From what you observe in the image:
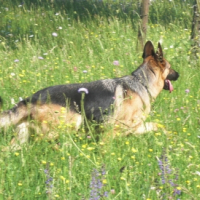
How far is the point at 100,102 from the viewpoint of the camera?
15.1 feet

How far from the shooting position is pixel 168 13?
35.8 feet

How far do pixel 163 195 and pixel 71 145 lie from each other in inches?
37.8

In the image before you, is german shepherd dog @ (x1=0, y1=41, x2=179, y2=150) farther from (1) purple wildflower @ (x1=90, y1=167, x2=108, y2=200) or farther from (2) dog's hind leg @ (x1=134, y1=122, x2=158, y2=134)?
(1) purple wildflower @ (x1=90, y1=167, x2=108, y2=200)

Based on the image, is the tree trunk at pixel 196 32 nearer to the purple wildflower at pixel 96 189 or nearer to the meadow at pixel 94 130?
the meadow at pixel 94 130

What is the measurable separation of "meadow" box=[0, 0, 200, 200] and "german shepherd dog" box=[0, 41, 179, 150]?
154 millimetres

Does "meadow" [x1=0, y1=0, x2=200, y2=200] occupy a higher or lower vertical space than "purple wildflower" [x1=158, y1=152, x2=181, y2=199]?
lower

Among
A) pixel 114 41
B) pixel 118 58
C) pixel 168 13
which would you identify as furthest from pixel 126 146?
pixel 168 13

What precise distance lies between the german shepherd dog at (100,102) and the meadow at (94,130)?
0.50ft

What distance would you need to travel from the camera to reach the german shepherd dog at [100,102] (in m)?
4.33

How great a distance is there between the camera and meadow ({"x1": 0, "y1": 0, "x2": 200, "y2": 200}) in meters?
3.08

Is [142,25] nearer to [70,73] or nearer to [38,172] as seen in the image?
[70,73]

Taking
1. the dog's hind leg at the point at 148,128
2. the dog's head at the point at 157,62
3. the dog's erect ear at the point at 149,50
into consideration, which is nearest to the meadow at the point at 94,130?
the dog's hind leg at the point at 148,128

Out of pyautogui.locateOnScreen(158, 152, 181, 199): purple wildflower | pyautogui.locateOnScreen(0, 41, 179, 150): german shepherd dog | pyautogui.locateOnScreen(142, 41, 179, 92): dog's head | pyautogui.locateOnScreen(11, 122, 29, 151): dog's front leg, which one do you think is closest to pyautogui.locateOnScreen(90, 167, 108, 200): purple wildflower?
pyautogui.locateOnScreen(158, 152, 181, 199): purple wildflower

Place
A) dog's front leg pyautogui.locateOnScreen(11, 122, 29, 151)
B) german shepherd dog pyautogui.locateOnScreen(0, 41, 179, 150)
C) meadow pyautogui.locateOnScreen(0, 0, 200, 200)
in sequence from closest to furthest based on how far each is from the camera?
meadow pyautogui.locateOnScreen(0, 0, 200, 200), dog's front leg pyautogui.locateOnScreen(11, 122, 29, 151), german shepherd dog pyautogui.locateOnScreen(0, 41, 179, 150)
